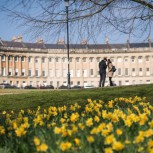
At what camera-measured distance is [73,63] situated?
5354 inches

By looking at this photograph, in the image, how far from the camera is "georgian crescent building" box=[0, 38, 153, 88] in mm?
127438

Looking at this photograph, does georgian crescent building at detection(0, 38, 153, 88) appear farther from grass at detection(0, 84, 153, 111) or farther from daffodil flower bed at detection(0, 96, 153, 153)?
daffodil flower bed at detection(0, 96, 153, 153)

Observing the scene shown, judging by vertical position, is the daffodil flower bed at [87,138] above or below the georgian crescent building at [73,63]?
below

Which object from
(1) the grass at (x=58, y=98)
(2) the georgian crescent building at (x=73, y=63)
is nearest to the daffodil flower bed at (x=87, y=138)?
(1) the grass at (x=58, y=98)

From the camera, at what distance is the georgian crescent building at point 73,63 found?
12744 centimetres

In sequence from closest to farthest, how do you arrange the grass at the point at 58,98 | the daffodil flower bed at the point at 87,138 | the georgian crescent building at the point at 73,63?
the daffodil flower bed at the point at 87,138
the grass at the point at 58,98
the georgian crescent building at the point at 73,63

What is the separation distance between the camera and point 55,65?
134 meters

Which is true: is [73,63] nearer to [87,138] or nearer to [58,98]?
[58,98]

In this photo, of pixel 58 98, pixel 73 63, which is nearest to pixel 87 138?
pixel 58 98

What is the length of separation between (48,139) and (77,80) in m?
128

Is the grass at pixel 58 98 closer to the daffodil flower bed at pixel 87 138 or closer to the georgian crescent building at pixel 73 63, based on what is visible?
the daffodil flower bed at pixel 87 138

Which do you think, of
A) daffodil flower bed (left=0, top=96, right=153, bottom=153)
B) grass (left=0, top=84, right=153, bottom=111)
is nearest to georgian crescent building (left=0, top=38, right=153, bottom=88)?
grass (left=0, top=84, right=153, bottom=111)

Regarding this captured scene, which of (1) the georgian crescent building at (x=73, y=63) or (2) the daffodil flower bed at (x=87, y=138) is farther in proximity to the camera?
(1) the georgian crescent building at (x=73, y=63)

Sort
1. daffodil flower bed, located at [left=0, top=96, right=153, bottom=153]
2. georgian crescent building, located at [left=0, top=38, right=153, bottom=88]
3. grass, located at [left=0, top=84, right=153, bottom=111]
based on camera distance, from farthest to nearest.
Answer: georgian crescent building, located at [left=0, top=38, right=153, bottom=88] → grass, located at [left=0, top=84, right=153, bottom=111] → daffodil flower bed, located at [left=0, top=96, right=153, bottom=153]
